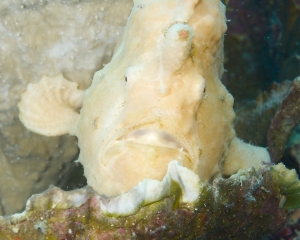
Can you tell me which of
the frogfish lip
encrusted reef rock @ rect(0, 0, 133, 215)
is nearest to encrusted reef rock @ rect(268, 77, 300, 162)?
encrusted reef rock @ rect(0, 0, 133, 215)

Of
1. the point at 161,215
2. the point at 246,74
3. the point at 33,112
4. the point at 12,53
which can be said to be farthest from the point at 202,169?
the point at 246,74

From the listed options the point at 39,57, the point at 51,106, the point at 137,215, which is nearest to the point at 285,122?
the point at 51,106

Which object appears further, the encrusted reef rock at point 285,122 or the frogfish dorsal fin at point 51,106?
the encrusted reef rock at point 285,122

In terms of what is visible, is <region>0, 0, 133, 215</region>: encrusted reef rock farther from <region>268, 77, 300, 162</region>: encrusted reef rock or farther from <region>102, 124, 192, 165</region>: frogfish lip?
<region>268, 77, 300, 162</region>: encrusted reef rock

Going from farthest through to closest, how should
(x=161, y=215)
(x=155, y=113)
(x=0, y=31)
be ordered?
(x=0, y=31)
(x=155, y=113)
(x=161, y=215)

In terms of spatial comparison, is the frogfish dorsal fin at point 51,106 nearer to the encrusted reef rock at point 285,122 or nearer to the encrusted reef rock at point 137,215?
the encrusted reef rock at point 137,215

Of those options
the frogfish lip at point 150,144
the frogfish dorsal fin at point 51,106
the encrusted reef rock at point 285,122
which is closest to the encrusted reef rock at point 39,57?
the frogfish dorsal fin at point 51,106

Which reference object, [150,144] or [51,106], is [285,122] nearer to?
[150,144]

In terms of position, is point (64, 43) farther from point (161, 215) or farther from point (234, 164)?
point (161, 215)
